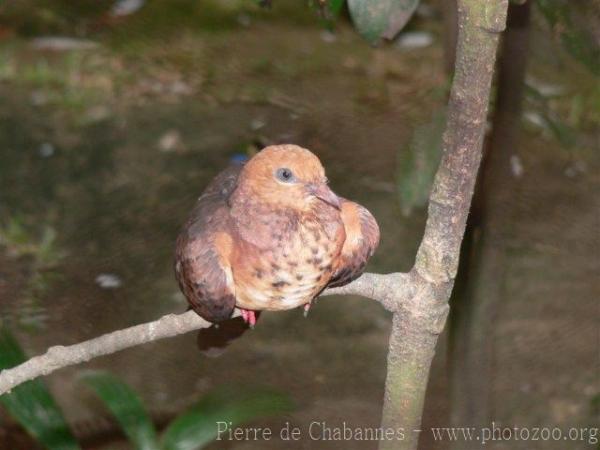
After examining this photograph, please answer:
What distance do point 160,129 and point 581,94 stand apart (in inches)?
67.2

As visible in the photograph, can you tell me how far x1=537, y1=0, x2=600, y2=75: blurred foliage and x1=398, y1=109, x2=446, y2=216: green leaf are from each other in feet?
0.79

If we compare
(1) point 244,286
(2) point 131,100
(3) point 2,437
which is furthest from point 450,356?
(2) point 131,100

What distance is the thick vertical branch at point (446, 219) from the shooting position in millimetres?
905

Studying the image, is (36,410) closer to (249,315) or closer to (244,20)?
(249,315)

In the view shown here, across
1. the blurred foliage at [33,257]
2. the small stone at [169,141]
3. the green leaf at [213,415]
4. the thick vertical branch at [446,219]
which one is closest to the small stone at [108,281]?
the blurred foliage at [33,257]

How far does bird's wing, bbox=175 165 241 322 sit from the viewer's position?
150cm

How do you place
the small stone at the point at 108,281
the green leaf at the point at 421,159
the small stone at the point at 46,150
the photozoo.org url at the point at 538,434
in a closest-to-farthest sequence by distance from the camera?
1. the green leaf at the point at 421,159
2. the photozoo.org url at the point at 538,434
3. the small stone at the point at 108,281
4. the small stone at the point at 46,150

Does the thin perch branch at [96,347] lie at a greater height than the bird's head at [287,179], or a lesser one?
lesser

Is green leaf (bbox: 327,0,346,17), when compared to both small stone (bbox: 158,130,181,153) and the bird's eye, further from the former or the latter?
small stone (bbox: 158,130,181,153)

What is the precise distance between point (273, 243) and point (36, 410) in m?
0.56

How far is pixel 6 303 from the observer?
9.62ft

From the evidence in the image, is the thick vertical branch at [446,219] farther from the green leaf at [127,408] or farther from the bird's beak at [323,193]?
the green leaf at [127,408]

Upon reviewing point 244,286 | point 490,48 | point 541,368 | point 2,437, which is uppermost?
point 490,48

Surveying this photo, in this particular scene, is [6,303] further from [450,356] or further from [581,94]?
[581,94]
